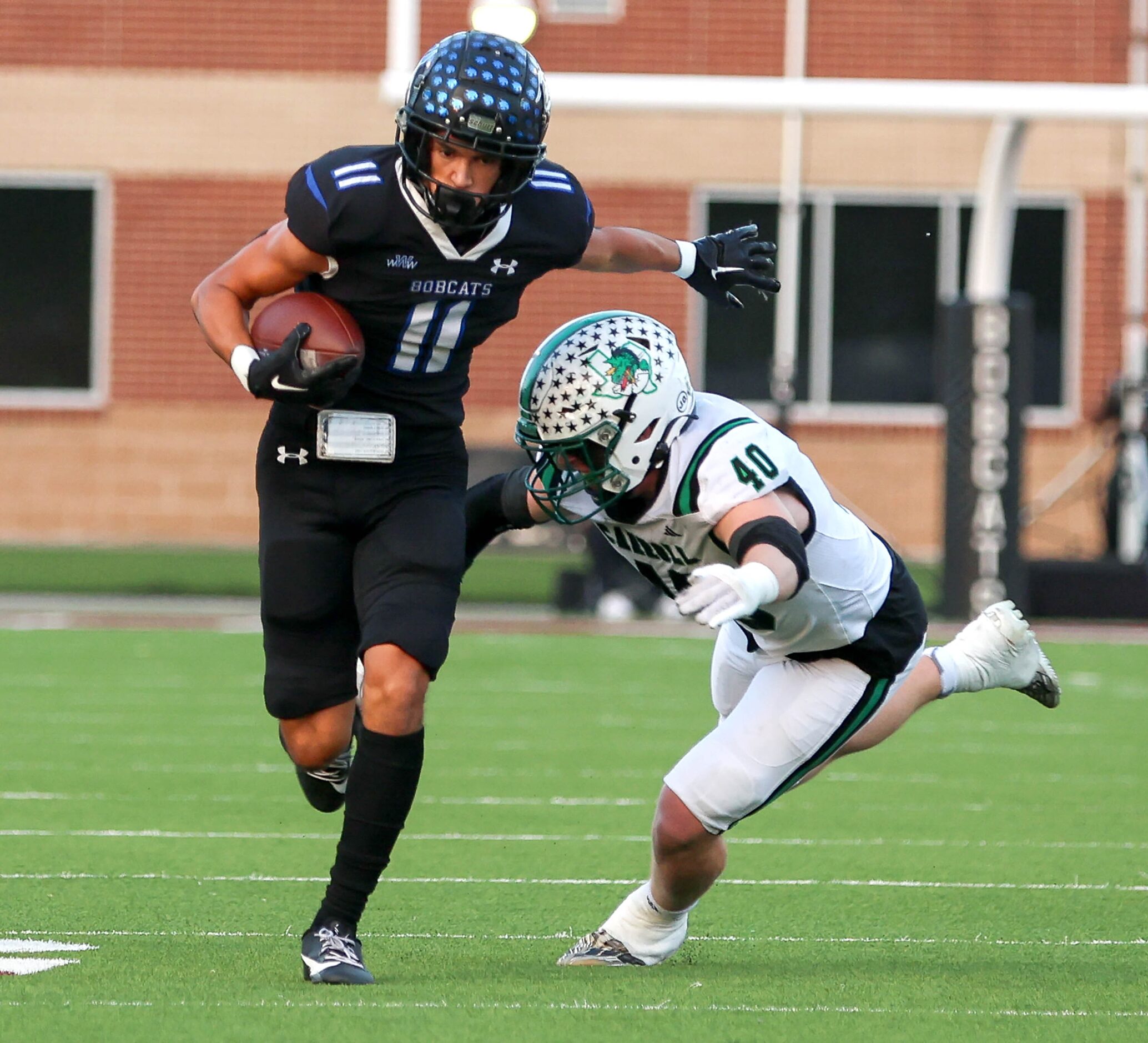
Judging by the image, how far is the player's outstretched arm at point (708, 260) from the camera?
15.7 feet

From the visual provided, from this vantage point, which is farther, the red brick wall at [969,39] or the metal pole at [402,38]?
the red brick wall at [969,39]

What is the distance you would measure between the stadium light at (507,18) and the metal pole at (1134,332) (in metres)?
4.81

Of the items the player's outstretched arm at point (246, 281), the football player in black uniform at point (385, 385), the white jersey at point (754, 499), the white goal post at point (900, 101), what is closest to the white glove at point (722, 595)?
the white jersey at point (754, 499)

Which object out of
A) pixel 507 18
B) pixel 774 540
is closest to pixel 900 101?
pixel 507 18

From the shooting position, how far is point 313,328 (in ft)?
13.8

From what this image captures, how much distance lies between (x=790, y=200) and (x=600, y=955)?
13.9 metres

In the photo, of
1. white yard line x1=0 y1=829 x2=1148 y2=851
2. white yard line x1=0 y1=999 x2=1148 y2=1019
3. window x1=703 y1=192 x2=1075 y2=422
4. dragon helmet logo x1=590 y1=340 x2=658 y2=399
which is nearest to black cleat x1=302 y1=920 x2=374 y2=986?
white yard line x1=0 y1=999 x2=1148 y2=1019

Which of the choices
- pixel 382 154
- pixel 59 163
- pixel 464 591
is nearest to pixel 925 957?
pixel 382 154

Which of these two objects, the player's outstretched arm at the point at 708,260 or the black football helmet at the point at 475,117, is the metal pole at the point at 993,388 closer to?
the player's outstretched arm at the point at 708,260

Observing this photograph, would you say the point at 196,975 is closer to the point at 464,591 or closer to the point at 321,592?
the point at 321,592

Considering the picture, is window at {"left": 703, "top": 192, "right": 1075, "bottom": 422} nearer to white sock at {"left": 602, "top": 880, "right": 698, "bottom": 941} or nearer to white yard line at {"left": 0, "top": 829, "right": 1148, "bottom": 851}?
white yard line at {"left": 0, "top": 829, "right": 1148, "bottom": 851}

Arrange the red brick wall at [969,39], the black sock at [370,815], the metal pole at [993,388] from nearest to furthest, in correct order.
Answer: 1. the black sock at [370,815]
2. the metal pole at [993,388]
3. the red brick wall at [969,39]

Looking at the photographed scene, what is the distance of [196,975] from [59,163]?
1519 cm

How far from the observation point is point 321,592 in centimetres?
454
